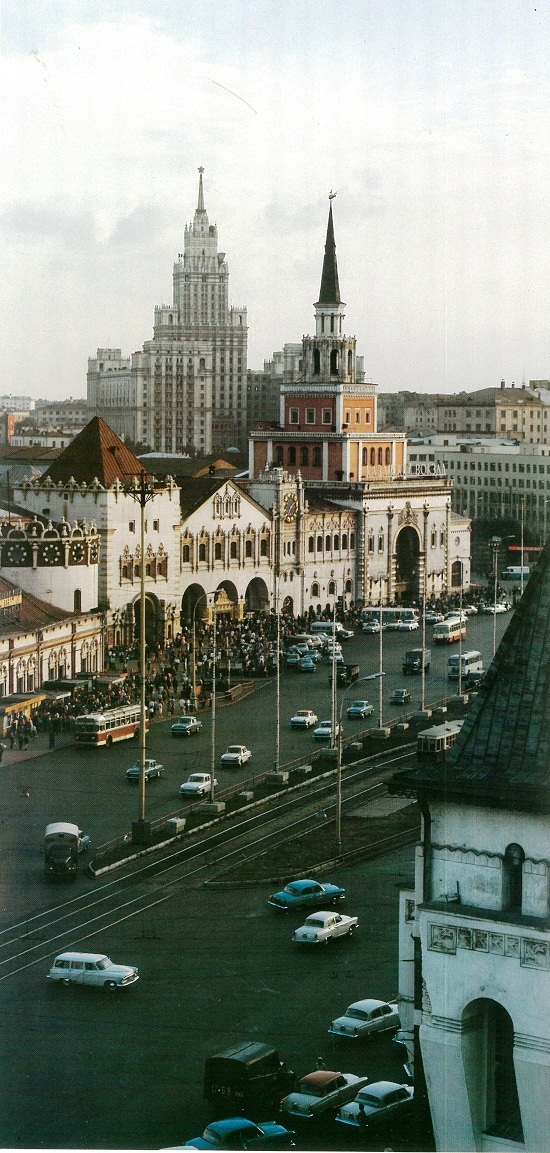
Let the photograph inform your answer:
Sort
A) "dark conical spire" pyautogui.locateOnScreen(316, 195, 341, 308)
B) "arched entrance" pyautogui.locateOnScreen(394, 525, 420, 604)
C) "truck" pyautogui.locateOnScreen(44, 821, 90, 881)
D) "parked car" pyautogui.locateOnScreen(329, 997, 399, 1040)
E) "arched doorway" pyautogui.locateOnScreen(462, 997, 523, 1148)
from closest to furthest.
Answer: "arched doorway" pyautogui.locateOnScreen(462, 997, 523, 1148), "parked car" pyautogui.locateOnScreen(329, 997, 399, 1040), "truck" pyautogui.locateOnScreen(44, 821, 90, 881), "arched entrance" pyautogui.locateOnScreen(394, 525, 420, 604), "dark conical spire" pyautogui.locateOnScreen(316, 195, 341, 308)

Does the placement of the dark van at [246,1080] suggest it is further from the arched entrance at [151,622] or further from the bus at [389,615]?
the bus at [389,615]

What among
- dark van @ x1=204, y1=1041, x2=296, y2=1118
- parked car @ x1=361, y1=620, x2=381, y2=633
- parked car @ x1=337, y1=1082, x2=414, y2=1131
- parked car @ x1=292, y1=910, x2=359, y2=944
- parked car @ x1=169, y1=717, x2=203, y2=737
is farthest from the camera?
parked car @ x1=361, y1=620, x2=381, y2=633

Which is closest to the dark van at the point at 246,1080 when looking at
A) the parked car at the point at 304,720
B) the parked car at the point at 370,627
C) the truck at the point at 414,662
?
the parked car at the point at 304,720

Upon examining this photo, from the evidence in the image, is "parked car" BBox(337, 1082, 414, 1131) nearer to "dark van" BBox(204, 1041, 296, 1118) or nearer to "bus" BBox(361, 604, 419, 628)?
"dark van" BBox(204, 1041, 296, 1118)

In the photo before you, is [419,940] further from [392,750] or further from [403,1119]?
[392,750]

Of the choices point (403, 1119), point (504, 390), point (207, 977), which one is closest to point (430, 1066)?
point (403, 1119)

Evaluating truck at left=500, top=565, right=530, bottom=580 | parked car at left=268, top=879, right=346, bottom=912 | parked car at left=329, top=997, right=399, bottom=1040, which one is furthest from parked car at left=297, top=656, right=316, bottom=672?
parked car at left=329, top=997, right=399, bottom=1040

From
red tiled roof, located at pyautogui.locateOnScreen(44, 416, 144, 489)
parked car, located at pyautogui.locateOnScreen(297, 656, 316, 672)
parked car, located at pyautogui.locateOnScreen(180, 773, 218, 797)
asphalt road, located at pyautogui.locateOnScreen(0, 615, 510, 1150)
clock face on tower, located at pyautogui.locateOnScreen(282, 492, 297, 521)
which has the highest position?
red tiled roof, located at pyautogui.locateOnScreen(44, 416, 144, 489)
